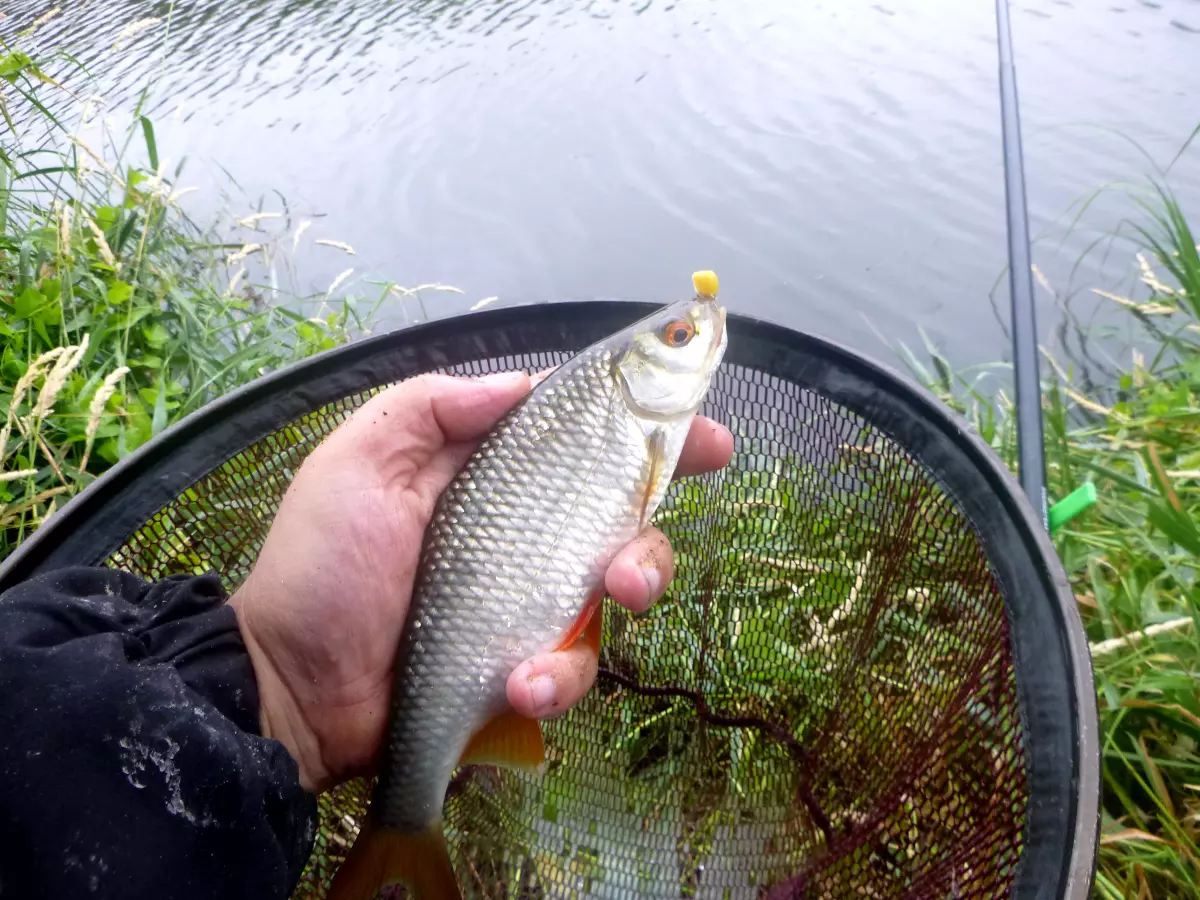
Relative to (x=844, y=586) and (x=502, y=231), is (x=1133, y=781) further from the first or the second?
(x=502, y=231)

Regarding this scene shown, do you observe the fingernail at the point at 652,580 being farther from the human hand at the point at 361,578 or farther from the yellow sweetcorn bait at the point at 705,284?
the yellow sweetcorn bait at the point at 705,284

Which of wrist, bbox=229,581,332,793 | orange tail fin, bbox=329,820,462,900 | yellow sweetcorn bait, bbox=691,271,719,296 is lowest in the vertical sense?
orange tail fin, bbox=329,820,462,900

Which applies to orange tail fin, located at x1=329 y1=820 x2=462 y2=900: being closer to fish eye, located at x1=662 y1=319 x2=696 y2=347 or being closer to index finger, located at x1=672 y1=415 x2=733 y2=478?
index finger, located at x1=672 y1=415 x2=733 y2=478

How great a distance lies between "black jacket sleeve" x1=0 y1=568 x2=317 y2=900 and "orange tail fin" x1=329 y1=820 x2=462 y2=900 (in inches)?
7.3

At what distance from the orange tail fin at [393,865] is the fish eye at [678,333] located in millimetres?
971

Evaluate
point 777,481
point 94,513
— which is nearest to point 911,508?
point 777,481

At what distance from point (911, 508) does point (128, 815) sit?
1.37 m

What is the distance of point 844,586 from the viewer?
195cm

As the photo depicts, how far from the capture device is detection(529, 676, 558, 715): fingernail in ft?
4.55

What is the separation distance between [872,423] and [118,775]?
135cm

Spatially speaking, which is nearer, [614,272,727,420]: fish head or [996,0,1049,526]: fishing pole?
[614,272,727,420]: fish head

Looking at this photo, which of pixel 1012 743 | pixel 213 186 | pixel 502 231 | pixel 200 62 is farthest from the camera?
pixel 200 62

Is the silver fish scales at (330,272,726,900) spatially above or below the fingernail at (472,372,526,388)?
below

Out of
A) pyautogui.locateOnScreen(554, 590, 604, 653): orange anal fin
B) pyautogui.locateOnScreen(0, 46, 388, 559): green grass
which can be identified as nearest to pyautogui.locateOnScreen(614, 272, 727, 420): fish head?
pyautogui.locateOnScreen(554, 590, 604, 653): orange anal fin
